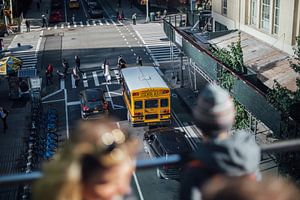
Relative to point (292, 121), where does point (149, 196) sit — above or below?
below

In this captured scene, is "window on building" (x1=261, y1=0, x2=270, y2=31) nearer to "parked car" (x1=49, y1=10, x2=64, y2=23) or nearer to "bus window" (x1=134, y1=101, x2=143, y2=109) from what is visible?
"bus window" (x1=134, y1=101, x2=143, y2=109)

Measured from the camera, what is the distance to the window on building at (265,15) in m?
28.8

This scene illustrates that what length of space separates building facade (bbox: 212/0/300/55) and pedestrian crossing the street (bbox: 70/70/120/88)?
8368mm

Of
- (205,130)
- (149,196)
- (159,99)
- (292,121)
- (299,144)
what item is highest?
(205,130)

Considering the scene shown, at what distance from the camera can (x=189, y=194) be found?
3092 mm

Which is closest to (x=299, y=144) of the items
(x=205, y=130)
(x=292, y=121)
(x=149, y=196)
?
(x=205, y=130)

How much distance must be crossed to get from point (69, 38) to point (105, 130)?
177 ft

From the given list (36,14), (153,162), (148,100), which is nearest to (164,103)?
(148,100)

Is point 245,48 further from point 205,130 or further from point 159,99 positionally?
point 205,130

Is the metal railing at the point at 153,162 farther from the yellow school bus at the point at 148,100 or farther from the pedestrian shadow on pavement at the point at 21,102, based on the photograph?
the pedestrian shadow on pavement at the point at 21,102

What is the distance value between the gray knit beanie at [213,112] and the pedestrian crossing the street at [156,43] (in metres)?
37.3

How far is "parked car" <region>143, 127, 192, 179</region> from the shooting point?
21.9 m

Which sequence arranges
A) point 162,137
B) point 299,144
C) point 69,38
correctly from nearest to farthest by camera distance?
point 299,144, point 162,137, point 69,38

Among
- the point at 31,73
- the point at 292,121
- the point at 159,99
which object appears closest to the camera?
the point at 292,121
